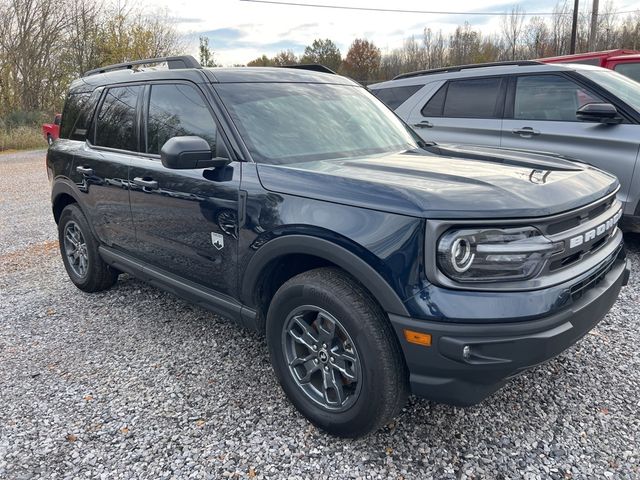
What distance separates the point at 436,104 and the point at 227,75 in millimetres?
3589

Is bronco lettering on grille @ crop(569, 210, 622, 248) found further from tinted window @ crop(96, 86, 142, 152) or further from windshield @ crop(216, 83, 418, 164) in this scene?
tinted window @ crop(96, 86, 142, 152)

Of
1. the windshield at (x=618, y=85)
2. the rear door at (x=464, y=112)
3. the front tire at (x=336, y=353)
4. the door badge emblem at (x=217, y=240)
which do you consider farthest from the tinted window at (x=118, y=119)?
the windshield at (x=618, y=85)

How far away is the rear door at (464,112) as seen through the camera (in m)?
5.62

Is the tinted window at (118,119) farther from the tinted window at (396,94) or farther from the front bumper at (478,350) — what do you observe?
the tinted window at (396,94)

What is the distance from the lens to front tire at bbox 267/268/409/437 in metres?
2.19

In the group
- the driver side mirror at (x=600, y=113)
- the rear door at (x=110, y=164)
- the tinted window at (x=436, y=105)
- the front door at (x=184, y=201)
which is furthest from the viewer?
the tinted window at (x=436, y=105)

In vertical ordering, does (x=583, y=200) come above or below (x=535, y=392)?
above

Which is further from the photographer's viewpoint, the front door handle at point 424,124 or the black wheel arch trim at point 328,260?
the front door handle at point 424,124

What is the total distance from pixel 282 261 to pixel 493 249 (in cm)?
107

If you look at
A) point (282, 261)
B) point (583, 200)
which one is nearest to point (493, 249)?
point (583, 200)

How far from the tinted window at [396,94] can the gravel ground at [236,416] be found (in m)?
3.57

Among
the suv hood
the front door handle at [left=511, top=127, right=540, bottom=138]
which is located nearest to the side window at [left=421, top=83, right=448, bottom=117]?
the front door handle at [left=511, top=127, right=540, bottom=138]

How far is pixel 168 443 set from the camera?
2510mm

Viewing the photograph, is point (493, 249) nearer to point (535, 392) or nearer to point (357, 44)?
point (535, 392)
